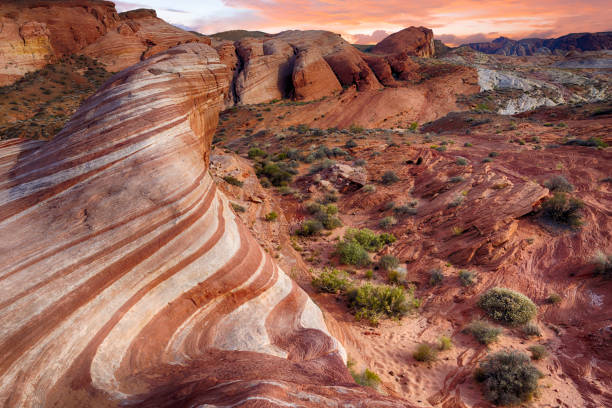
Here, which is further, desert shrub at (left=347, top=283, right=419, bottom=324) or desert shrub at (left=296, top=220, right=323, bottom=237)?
desert shrub at (left=296, top=220, right=323, bottom=237)

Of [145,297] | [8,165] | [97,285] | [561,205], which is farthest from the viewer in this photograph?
[561,205]

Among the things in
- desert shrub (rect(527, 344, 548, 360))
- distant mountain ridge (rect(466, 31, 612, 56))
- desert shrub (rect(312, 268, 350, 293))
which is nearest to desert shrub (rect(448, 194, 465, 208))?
desert shrub (rect(312, 268, 350, 293))

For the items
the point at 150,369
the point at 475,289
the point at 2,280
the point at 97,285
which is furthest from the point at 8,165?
the point at 475,289

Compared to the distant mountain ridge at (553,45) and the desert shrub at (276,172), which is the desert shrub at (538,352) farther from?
the distant mountain ridge at (553,45)

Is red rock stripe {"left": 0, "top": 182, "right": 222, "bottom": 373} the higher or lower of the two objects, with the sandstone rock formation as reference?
lower

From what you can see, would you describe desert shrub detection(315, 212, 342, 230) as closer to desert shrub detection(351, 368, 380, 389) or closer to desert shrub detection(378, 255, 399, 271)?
desert shrub detection(378, 255, 399, 271)

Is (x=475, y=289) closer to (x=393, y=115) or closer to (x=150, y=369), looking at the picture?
(x=150, y=369)

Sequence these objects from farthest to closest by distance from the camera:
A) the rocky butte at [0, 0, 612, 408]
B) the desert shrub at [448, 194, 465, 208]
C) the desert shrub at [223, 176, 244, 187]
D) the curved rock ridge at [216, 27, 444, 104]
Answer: the curved rock ridge at [216, 27, 444, 104] < the desert shrub at [223, 176, 244, 187] < the desert shrub at [448, 194, 465, 208] < the rocky butte at [0, 0, 612, 408]

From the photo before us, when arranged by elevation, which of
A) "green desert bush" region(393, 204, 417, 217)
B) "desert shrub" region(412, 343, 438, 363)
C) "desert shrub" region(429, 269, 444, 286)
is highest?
"green desert bush" region(393, 204, 417, 217)
